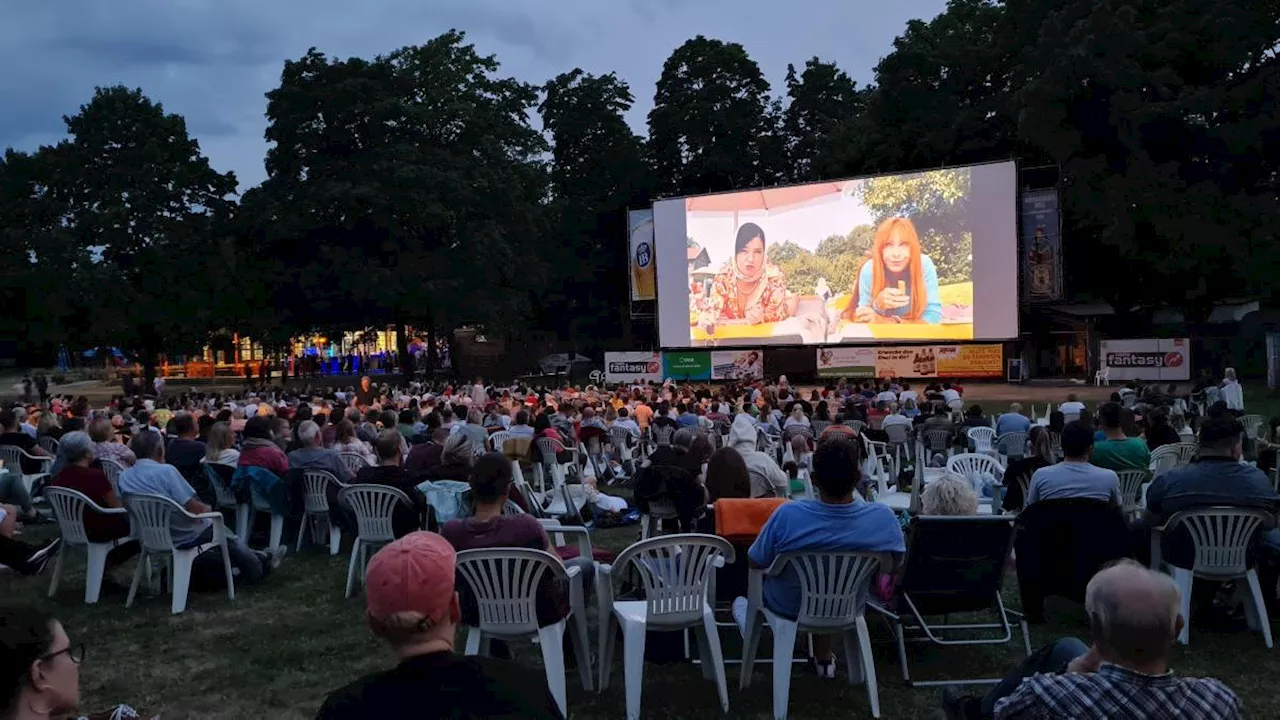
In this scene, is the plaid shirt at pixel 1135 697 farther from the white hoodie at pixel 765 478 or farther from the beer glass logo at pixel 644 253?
the beer glass logo at pixel 644 253

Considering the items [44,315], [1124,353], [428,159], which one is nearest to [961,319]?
[1124,353]

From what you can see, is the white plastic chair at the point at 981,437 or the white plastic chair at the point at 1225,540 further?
the white plastic chair at the point at 981,437

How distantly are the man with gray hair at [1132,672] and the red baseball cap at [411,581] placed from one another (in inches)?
54.4

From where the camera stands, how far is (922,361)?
94.8 ft

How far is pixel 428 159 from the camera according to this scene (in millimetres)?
33594

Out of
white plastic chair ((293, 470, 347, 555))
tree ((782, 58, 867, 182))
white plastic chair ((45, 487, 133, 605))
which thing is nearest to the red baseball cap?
white plastic chair ((45, 487, 133, 605))

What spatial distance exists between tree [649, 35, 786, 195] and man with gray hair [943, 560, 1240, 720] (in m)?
42.2

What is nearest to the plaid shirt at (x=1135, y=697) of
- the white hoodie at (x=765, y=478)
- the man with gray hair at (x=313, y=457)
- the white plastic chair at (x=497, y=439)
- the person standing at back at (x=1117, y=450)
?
the white hoodie at (x=765, y=478)

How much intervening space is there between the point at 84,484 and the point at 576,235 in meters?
37.9

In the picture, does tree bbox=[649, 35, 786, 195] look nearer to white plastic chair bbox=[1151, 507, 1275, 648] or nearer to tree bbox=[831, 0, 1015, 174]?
tree bbox=[831, 0, 1015, 174]

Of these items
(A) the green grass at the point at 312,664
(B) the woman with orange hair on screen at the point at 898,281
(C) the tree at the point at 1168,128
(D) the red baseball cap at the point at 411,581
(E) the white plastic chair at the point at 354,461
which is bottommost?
(A) the green grass at the point at 312,664

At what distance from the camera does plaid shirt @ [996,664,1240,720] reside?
209 centimetres

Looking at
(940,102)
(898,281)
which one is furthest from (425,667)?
(940,102)

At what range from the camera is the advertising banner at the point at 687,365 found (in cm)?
3150
